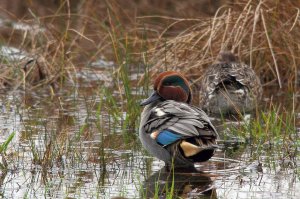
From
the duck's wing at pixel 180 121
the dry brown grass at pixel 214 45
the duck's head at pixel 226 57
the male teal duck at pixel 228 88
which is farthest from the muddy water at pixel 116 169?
the dry brown grass at pixel 214 45

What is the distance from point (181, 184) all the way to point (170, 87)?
1.17 meters

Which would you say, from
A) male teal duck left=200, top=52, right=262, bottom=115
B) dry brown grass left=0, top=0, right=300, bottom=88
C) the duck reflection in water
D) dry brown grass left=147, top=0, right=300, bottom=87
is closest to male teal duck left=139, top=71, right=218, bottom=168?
the duck reflection in water

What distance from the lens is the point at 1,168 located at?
21.0 ft

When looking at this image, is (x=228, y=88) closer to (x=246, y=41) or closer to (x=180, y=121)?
(x=246, y=41)

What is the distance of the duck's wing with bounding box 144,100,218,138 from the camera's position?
6.32 m

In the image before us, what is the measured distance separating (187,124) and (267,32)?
372 centimetres

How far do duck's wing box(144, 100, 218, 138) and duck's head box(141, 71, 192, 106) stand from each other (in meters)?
0.29

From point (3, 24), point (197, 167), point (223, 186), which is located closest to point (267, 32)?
point (197, 167)

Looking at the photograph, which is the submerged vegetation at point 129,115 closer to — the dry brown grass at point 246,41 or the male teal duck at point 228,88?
the dry brown grass at point 246,41

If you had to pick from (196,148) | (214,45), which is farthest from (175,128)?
(214,45)

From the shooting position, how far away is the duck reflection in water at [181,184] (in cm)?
591

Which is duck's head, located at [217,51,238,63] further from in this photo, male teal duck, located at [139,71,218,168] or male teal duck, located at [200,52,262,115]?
male teal duck, located at [139,71,218,168]

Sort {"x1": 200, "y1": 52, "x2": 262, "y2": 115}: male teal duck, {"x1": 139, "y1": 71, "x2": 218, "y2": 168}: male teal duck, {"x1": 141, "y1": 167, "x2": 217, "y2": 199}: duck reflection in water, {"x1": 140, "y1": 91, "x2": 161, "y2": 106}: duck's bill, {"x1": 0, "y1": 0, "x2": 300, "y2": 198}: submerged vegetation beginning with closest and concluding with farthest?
{"x1": 141, "y1": 167, "x2": 217, "y2": 199}: duck reflection in water < {"x1": 0, "y1": 0, "x2": 300, "y2": 198}: submerged vegetation < {"x1": 139, "y1": 71, "x2": 218, "y2": 168}: male teal duck < {"x1": 140, "y1": 91, "x2": 161, "y2": 106}: duck's bill < {"x1": 200, "y1": 52, "x2": 262, "y2": 115}: male teal duck

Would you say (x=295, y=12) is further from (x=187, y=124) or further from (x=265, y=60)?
(x=187, y=124)
